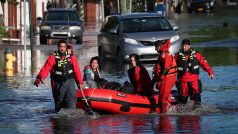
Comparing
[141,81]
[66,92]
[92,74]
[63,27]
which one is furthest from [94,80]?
[63,27]

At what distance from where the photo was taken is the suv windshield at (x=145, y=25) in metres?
29.6

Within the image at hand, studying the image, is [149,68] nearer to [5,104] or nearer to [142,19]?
[142,19]

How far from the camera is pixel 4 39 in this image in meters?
38.4

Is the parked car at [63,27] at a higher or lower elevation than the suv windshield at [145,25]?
lower

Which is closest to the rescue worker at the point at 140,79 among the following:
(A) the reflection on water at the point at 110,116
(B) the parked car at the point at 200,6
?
(A) the reflection on water at the point at 110,116

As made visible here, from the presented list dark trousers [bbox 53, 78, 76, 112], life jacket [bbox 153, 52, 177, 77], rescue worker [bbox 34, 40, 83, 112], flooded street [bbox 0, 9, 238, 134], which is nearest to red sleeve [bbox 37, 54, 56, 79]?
rescue worker [bbox 34, 40, 83, 112]

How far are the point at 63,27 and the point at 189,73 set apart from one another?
2458cm

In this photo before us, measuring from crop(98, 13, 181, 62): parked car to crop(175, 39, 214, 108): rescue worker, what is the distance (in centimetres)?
1146

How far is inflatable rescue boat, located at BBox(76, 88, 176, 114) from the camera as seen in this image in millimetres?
16031

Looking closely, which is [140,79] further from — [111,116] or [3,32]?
[3,32]

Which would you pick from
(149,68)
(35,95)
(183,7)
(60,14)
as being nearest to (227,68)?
(149,68)

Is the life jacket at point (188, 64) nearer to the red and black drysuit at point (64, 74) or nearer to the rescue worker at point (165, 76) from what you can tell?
the rescue worker at point (165, 76)

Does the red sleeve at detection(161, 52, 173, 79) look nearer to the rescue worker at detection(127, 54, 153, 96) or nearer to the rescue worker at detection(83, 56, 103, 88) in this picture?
the rescue worker at detection(127, 54, 153, 96)

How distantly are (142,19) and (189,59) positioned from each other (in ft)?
43.8
